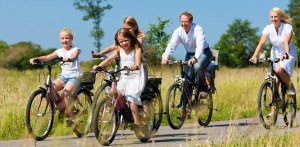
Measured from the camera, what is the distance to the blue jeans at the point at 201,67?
8883 millimetres

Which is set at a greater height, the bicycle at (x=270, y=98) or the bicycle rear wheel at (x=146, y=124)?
the bicycle at (x=270, y=98)

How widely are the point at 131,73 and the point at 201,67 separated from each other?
7.63ft

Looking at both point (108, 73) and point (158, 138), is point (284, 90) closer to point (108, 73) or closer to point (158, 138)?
point (158, 138)

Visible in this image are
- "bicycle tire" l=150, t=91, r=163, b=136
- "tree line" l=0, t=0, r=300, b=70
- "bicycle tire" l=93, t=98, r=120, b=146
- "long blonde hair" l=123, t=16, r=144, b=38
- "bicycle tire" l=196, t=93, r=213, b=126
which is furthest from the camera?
"tree line" l=0, t=0, r=300, b=70

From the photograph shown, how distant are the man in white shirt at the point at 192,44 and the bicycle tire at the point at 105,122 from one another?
84.3 inches

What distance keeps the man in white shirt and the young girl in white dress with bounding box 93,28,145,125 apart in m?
1.62

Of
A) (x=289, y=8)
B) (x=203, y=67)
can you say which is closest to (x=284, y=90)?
(x=203, y=67)

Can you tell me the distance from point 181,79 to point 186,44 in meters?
0.69

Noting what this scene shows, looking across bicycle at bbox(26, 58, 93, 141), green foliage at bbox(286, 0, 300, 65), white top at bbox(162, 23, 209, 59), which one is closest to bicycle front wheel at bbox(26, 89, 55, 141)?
bicycle at bbox(26, 58, 93, 141)

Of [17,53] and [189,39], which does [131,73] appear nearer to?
[189,39]

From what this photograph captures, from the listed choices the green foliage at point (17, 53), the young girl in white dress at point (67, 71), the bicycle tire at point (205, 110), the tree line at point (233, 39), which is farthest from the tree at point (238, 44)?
the young girl in white dress at point (67, 71)

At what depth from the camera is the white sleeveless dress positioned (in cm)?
676

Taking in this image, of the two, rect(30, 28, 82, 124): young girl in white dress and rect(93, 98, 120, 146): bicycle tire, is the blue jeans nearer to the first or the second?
rect(30, 28, 82, 124): young girl in white dress

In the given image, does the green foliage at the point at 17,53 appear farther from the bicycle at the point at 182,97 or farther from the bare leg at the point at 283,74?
the bare leg at the point at 283,74
